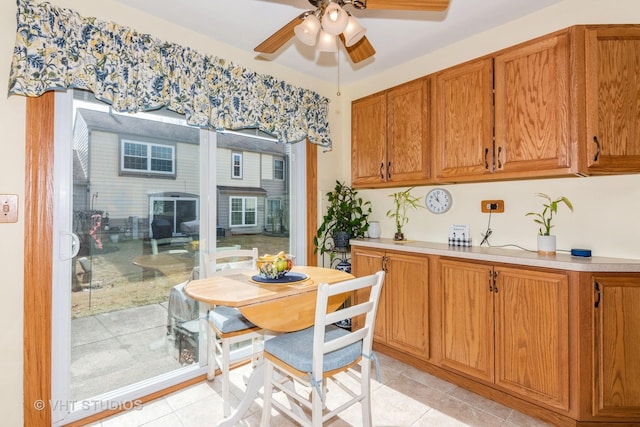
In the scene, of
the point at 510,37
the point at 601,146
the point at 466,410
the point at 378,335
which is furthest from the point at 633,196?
the point at 378,335

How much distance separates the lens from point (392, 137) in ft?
9.39

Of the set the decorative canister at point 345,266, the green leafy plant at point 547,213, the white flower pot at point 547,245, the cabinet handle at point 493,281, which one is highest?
the green leafy plant at point 547,213

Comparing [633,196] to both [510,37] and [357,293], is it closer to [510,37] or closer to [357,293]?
[510,37]

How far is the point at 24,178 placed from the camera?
1765 millimetres

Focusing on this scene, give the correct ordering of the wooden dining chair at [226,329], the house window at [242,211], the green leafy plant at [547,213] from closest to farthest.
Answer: the wooden dining chair at [226,329] → the green leafy plant at [547,213] → the house window at [242,211]

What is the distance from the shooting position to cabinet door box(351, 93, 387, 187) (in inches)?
116

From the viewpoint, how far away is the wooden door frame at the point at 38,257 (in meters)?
1.76

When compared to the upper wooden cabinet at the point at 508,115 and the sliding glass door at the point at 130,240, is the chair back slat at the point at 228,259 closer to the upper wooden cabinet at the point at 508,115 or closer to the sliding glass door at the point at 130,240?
the sliding glass door at the point at 130,240

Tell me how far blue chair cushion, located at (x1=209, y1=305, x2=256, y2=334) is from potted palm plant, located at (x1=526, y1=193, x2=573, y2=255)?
200 cm

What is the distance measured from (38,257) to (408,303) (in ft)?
8.24

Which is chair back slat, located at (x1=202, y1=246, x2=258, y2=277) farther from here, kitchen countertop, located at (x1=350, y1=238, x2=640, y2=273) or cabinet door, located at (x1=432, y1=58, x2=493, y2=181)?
cabinet door, located at (x1=432, y1=58, x2=493, y2=181)

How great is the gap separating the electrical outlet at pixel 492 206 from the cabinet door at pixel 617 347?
781 mm

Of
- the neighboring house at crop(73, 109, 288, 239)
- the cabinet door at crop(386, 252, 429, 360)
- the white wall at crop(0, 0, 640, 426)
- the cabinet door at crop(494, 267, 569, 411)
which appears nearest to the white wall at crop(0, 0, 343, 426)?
the white wall at crop(0, 0, 640, 426)

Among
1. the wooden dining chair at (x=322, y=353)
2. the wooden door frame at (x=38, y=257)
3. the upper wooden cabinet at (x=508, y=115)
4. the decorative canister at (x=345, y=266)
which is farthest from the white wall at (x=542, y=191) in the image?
the wooden door frame at (x=38, y=257)
